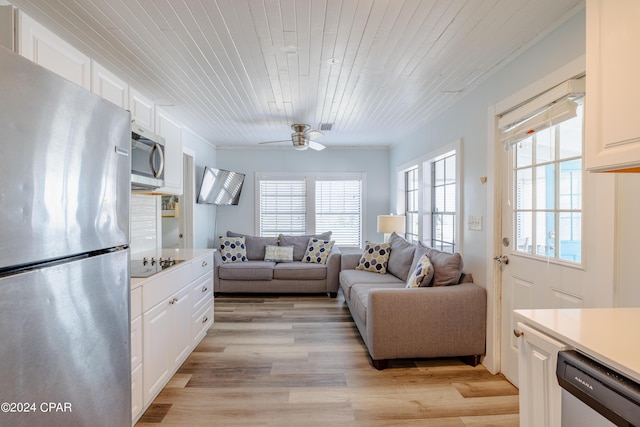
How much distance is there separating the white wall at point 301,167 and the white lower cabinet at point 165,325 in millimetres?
2521

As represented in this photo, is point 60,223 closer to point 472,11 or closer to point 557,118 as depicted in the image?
point 472,11

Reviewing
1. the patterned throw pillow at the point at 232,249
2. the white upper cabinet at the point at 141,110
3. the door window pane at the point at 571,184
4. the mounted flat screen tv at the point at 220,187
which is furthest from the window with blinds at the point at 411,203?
the white upper cabinet at the point at 141,110

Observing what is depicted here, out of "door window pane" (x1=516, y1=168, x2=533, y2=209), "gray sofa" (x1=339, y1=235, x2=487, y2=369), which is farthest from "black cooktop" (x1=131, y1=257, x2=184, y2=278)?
"door window pane" (x1=516, y1=168, x2=533, y2=209)

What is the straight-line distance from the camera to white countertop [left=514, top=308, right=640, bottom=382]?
0.89 metres

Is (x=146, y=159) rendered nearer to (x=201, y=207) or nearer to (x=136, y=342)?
(x=136, y=342)

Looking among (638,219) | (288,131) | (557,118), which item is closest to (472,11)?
(557,118)

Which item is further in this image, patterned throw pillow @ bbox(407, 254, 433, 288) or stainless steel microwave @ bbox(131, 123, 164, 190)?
patterned throw pillow @ bbox(407, 254, 433, 288)

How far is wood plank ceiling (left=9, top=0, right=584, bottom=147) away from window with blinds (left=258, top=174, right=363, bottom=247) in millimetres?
2382

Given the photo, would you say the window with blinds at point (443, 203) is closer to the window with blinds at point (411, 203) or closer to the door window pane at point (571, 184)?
the window with blinds at point (411, 203)

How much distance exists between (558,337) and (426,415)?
4.05 feet

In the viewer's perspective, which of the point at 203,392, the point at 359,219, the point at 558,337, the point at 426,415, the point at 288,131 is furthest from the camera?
the point at 359,219

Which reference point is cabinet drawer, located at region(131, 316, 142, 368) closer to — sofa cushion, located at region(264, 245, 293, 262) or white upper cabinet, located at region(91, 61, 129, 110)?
white upper cabinet, located at region(91, 61, 129, 110)

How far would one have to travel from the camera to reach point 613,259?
1497 millimetres

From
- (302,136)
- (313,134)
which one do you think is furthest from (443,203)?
(302,136)
